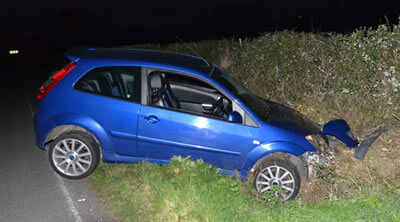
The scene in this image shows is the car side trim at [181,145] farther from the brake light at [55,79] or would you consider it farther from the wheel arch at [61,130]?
the brake light at [55,79]

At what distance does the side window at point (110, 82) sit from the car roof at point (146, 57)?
8.0 inches

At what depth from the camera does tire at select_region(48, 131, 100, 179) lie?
243 inches

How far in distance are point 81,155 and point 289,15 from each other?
3025cm

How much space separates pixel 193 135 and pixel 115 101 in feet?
3.81

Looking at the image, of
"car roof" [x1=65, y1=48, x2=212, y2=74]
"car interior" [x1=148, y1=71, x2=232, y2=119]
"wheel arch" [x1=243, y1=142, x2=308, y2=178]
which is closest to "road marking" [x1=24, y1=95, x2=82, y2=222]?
"car interior" [x1=148, y1=71, x2=232, y2=119]

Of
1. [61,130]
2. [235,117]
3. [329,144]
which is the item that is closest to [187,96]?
[235,117]

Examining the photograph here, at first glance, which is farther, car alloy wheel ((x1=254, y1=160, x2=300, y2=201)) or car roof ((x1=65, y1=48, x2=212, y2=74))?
car roof ((x1=65, y1=48, x2=212, y2=74))

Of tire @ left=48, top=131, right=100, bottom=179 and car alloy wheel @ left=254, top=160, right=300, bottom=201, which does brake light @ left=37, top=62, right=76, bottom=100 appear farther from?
car alloy wheel @ left=254, top=160, right=300, bottom=201

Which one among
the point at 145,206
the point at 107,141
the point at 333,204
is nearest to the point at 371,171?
the point at 333,204

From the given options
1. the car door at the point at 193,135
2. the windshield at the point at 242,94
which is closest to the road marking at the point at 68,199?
the car door at the point at 193,135

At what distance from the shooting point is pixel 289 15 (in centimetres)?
3412

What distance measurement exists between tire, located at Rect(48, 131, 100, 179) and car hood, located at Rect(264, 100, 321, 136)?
244 centimetres

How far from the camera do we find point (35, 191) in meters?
6.02

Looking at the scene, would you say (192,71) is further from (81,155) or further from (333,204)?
(333,204)
